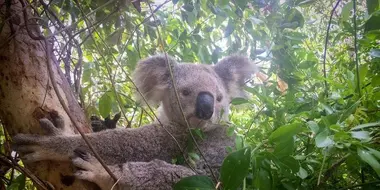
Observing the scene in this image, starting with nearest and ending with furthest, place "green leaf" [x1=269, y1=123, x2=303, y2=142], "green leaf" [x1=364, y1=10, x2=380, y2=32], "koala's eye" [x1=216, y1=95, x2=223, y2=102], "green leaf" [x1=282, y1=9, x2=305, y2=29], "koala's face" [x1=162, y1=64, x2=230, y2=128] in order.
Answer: "green leaf" [x1=269, y1=123, x2=303, y2=142] < "green leaf" [x1=364, y1=10, x2=380, y2=32] < "green leaf" [x1=282, y1=9, x2=305, y2=29] < "koala's face" [x1=162, y1=64, x2=230, y2=128] < "koala's eye" [x1=216, y1=95, x2=223, y2=102]

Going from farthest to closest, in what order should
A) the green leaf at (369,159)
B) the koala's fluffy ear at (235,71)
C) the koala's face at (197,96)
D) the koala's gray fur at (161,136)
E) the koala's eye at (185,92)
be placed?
the koala's fluffy ear at (235,71) → the koala's eye at (185,92) → the koala's face at (197,96) → the koala's gray fur at (161,136) → the green leaf at (369,159)

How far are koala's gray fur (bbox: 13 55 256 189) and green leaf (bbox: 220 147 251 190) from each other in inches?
26.1

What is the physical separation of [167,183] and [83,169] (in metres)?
0.42

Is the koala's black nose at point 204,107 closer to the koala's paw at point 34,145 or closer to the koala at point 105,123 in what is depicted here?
the koala at point 105,123

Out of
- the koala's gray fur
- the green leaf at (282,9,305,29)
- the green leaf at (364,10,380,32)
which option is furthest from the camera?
the green leaf at (282,9,305,29)

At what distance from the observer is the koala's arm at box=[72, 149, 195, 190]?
1.72m

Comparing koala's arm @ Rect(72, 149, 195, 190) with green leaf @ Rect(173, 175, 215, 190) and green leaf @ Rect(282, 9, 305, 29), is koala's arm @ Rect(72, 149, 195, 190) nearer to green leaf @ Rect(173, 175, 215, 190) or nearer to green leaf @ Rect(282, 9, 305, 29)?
green leaf @ Rect(173, 175, 215, 190)

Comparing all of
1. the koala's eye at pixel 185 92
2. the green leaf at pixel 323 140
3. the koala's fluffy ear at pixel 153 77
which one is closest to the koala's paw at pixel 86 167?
the koala's eye at pixel 185 92

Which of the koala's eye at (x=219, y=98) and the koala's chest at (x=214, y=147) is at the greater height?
the koala's eye at (x=219, y=98)

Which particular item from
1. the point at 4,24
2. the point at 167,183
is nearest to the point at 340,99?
the point at 167,183

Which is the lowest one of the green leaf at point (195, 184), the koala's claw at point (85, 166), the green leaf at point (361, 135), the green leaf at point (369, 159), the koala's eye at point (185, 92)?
the koala's claw at point (85, 166)

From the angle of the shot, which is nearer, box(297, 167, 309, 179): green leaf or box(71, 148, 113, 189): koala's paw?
box(297, 167, 309, 179): green leaf

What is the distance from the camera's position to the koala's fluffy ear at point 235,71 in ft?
8.86

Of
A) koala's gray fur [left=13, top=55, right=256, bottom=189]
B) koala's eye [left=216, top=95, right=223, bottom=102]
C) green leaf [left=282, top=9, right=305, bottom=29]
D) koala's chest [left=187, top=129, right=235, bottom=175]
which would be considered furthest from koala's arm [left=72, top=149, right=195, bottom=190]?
green leaf [left=282, top=9, right=305, bottom=29]
